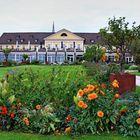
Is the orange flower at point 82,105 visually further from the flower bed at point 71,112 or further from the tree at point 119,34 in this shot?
the tree at point 119,34

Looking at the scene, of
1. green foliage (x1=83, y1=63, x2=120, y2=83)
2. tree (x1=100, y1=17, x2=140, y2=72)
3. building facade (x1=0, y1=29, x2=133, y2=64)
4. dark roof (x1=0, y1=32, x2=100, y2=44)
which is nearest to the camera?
green foliage (x1=83, y1=63, x2=120, y2=83)

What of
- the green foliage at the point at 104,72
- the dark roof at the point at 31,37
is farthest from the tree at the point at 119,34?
the dark roof at the point at 31,37

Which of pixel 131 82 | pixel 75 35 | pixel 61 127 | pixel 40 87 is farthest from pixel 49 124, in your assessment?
pixel 75 35

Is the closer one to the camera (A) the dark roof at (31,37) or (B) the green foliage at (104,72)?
(B) the green foliage at (104,72)

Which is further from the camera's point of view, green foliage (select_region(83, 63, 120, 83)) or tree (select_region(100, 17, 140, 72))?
tree (select_region(100, 17, 140, 72))

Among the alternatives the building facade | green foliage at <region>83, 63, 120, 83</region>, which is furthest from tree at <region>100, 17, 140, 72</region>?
the building facade

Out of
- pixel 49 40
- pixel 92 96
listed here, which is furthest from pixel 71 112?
pixel 49 40

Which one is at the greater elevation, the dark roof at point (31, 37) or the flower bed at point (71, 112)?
the dark roof at point (31, 37)

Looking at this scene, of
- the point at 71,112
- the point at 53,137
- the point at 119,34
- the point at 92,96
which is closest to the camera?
the point at 53,137

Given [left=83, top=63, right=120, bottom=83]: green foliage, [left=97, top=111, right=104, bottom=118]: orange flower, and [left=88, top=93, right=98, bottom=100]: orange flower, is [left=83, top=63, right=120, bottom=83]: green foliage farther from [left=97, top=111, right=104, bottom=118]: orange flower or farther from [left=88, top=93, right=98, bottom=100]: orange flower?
[left=97, top=111, right=104, bottom=118]: orange flower

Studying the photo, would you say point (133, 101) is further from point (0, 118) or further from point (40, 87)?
point (0, 118)

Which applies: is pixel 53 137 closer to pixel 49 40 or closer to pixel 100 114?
pixel 100 114

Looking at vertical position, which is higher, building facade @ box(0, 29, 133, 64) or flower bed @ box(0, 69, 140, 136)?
building facade @ box(0, 29, 133, 64)

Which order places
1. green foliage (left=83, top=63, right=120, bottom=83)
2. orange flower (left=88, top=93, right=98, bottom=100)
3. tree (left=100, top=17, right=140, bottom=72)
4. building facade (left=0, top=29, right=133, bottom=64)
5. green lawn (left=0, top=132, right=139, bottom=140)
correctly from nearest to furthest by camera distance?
green lawn (left=0, top=132, right=139, bottom=140) < orange flower (left=88, top=93, right=98, bottom=100) < green foliage (left=83, top=63, right=120, bottom=83) < tree (left=100, top=17, right=140, bottom=72) < building facade (left=0, top=29, right=133, bottom=64)
